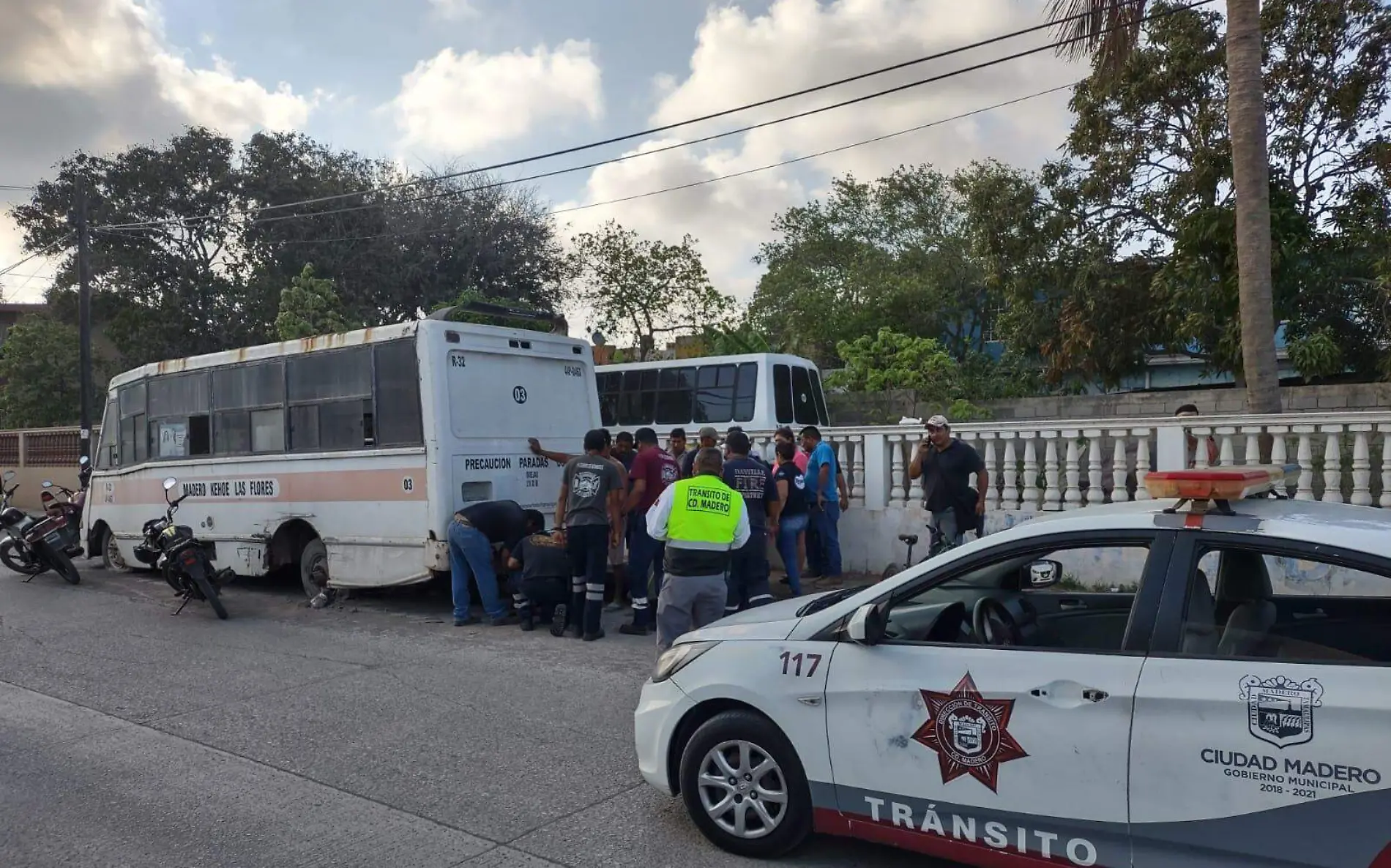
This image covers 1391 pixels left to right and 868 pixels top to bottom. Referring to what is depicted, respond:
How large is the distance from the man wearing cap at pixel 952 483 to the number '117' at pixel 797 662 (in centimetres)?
504

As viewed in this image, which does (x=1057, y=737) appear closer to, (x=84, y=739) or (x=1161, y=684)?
(x=1161, y=684)

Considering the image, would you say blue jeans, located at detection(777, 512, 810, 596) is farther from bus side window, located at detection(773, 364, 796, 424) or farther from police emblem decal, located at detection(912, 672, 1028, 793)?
police emblem decal, located at detection(912, 672, 1028, 793)

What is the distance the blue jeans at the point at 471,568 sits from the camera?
354 inches

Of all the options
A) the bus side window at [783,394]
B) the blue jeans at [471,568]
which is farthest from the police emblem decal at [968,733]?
the bus side window at [783,394]

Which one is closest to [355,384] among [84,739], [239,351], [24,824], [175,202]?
[239,351]

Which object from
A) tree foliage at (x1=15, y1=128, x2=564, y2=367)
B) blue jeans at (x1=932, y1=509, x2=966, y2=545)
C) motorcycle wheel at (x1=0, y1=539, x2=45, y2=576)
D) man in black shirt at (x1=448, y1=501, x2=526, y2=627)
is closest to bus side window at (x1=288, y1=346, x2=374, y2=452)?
man in black shirt at (x1=448, y1=501, x2=526, y2=627)

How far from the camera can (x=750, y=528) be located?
8.30m

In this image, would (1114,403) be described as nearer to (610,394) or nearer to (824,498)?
(824,498)

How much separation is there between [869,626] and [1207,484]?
4.09ft

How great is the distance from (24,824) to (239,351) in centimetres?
716

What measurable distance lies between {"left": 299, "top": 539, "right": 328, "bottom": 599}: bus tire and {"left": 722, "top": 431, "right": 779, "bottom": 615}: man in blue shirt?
434 centimetres

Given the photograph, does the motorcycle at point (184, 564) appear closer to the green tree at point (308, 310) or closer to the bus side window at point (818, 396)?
the bus side window at point (818, 396)

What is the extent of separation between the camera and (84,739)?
597 cm

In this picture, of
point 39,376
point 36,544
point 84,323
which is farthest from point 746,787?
point 39,376
